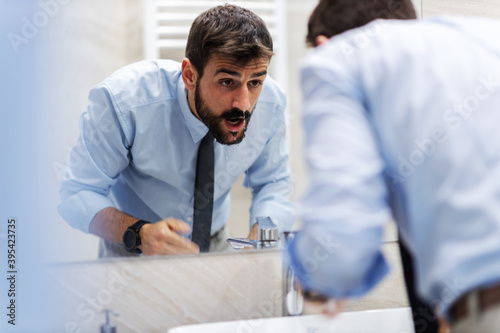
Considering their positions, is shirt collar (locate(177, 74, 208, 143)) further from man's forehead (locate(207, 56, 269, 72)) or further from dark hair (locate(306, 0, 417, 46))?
dark hair (locate(306, 0, 417, 46))

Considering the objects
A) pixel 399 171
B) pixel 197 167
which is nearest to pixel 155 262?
pixel 197 167

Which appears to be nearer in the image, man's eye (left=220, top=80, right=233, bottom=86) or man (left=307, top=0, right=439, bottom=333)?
man (left=307, top=0, right=439, bottom=333)

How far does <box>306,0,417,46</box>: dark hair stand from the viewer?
717mm

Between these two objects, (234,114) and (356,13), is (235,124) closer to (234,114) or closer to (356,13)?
(234,114)

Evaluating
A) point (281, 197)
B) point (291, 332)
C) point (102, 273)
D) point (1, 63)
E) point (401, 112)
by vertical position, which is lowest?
point (291, 332)

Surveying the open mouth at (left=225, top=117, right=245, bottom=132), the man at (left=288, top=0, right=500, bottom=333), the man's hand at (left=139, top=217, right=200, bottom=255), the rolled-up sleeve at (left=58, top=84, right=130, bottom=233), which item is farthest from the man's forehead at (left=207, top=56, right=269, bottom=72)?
the man at (left=288, top=0, right=500, bottom=333)

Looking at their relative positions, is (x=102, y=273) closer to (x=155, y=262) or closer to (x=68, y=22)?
(x=155, y=262)

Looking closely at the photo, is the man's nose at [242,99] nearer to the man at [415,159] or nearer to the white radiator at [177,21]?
the white radiator at [177,21]

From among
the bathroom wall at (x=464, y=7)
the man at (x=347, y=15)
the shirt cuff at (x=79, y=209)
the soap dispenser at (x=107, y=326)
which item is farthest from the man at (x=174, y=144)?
the bathroom wall at (x=464, y=7)

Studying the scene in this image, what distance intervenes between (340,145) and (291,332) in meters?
0.66

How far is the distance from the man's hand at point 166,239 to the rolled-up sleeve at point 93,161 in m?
0.10

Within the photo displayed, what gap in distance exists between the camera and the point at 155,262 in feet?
3.56

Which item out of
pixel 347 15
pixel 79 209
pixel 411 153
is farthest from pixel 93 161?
pixel 411 153

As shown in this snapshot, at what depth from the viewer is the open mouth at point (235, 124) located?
1.11m
